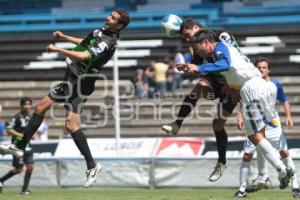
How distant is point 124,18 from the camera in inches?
485

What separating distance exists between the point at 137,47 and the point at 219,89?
14.9 metres

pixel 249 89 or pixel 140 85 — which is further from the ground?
pixel 249 89

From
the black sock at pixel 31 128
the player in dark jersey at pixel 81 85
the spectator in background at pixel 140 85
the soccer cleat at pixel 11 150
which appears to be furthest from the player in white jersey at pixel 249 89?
the spectator in background at pixel 140 85

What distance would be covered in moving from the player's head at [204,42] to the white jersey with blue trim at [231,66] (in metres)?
0.09

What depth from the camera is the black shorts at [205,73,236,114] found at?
40.2 ft

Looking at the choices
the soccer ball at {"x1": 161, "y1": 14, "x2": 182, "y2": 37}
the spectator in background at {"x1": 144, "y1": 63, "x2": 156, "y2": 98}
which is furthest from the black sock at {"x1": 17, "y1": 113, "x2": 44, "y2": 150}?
the spectator in background at {"x1": 144, "y1": 63, "x2": 156, "y2": 98}

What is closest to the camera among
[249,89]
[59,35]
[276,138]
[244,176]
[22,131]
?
[249,89]

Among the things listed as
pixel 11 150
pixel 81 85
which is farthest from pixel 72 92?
pixel 11 150

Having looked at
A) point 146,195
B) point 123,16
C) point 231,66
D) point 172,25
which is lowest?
point 146,195

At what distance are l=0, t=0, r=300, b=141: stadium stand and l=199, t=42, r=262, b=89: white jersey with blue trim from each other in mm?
10399

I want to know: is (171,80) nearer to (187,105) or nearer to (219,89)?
(187,105)

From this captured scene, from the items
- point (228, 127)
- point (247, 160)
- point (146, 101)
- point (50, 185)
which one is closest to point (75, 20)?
point (146, 101)

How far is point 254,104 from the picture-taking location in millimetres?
11758

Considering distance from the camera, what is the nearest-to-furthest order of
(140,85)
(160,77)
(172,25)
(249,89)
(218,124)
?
1. (249,89)
2. (172,25)
3. (218,124)
4. (160,77)
5. (140,85)
